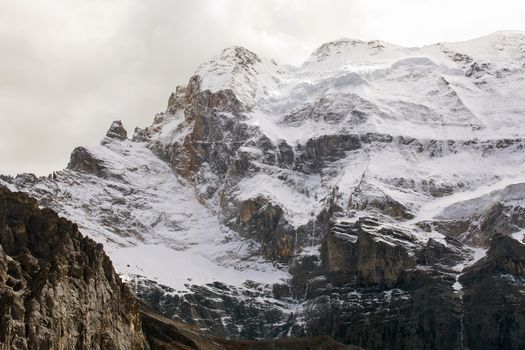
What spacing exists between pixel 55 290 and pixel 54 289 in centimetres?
19

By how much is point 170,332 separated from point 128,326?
3537 centimetres

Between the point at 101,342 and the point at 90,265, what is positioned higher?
the point at 90,265

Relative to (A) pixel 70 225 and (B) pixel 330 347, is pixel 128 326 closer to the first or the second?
(A) pixel 70 225

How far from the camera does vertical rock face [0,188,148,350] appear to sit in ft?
362

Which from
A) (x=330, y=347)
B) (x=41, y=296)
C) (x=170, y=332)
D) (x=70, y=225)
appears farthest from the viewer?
(x=330, y=347)

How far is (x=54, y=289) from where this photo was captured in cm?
11688

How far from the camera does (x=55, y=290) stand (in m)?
117

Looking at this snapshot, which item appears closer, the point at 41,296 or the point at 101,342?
the point at 41,296

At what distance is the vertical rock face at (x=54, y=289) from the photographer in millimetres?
110312

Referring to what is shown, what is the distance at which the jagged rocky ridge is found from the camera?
110m

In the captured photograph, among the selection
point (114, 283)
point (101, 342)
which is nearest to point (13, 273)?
point (101, 342)

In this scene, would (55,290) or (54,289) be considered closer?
(54,289)

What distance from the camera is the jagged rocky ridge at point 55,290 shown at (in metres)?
110

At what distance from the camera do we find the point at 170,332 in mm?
169875
